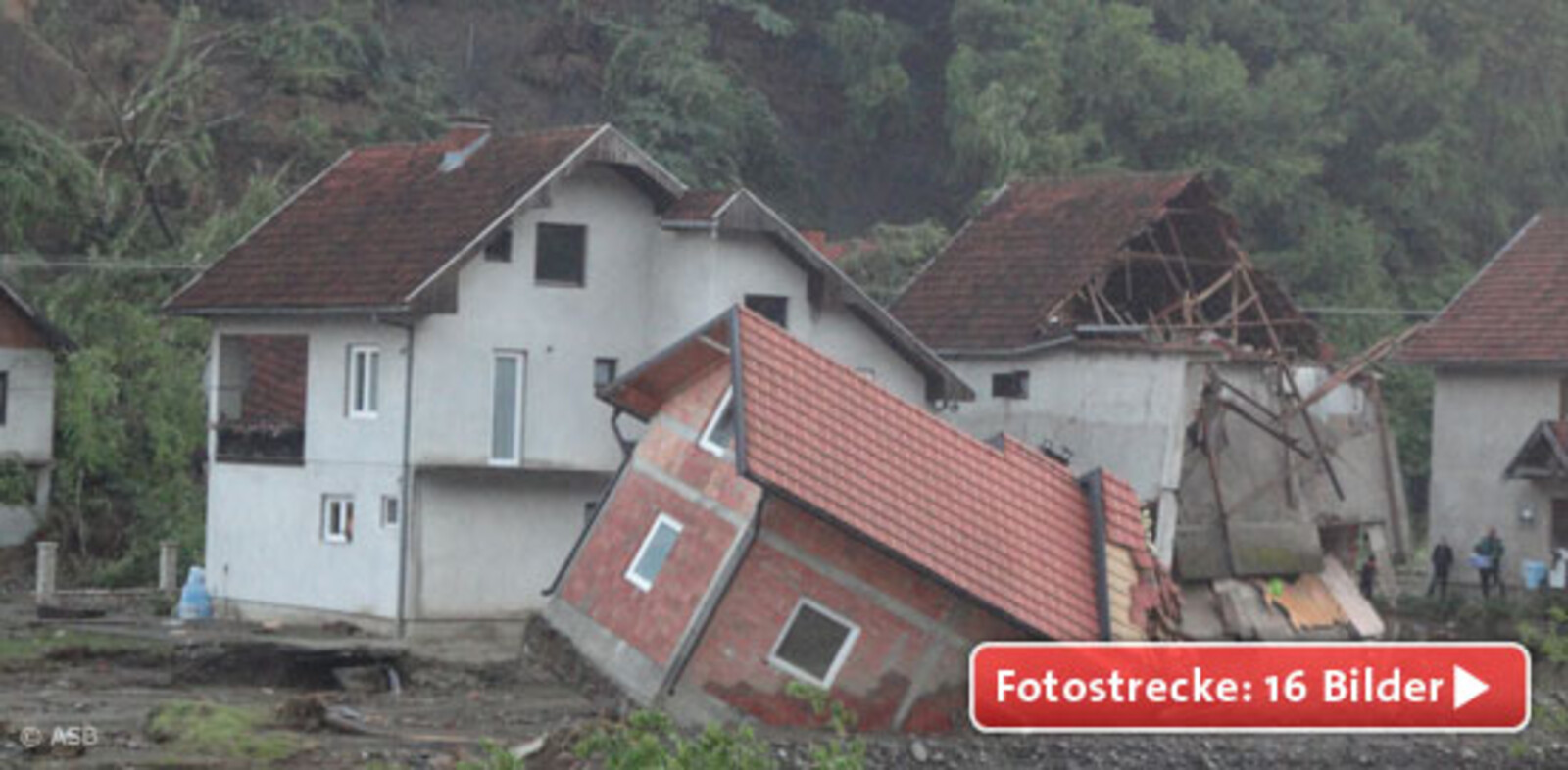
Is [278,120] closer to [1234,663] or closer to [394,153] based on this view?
[394,153]

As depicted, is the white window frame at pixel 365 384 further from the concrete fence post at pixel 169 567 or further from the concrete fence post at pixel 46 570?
the concrete fence post at pixel 46 570

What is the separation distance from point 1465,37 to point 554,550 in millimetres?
52060

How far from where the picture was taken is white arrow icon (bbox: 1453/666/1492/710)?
24.3 metres

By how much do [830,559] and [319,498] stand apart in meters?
12.7

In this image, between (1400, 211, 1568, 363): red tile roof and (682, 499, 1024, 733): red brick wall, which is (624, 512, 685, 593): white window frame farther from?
(1400, 211, 1568, 363): red tile roof

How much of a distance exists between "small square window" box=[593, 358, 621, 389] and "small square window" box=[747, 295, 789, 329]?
2.32 m

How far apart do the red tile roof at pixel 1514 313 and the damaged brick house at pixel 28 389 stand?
26.1 metres

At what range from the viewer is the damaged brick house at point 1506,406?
55.3 m

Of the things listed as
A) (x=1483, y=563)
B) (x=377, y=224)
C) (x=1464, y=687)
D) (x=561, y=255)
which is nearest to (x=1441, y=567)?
(x=1483, y=563)

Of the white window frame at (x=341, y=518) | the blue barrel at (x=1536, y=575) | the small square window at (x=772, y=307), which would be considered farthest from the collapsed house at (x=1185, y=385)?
the white window frame at (x=341, y=518)

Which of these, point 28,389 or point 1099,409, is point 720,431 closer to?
point 1099,409

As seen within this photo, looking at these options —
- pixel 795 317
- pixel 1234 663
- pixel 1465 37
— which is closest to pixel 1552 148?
pixel 1465 37

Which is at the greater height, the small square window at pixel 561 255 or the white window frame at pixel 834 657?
the small square window at pixel 561 255

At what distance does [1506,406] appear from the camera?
56438mm
